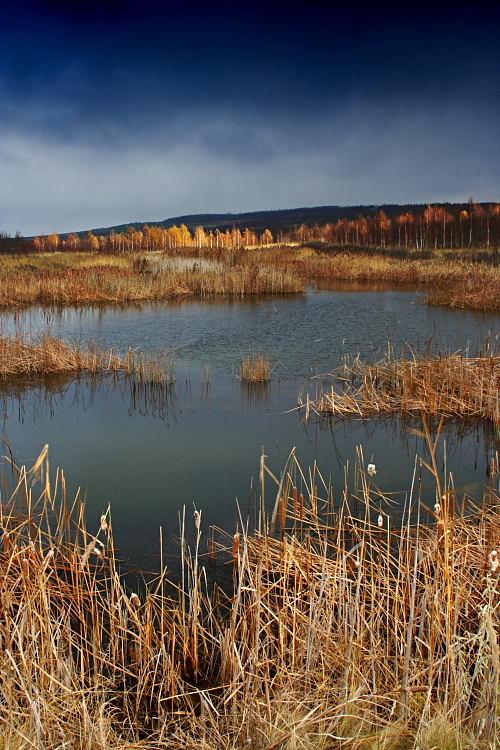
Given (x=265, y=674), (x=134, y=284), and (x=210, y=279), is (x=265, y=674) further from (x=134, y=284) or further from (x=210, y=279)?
(x=210, y=279)

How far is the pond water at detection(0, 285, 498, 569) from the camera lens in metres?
4.62

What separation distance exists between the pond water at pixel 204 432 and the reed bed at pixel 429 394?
1.07 ft

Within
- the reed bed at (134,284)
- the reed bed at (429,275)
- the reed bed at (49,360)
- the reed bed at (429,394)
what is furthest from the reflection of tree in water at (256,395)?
the reed bed at (134,284)

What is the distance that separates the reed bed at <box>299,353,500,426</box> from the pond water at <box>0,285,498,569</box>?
1.07 ft

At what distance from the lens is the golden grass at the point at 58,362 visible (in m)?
8.57

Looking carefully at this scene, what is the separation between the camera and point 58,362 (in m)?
8.73

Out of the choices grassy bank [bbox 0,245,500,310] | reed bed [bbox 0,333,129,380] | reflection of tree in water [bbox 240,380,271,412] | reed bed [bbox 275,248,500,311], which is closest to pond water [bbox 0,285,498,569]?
reflection of tree in water [bbox 240,380,271,412]

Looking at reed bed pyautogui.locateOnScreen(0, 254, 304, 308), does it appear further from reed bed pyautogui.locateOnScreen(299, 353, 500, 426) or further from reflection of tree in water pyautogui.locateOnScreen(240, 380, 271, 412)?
reed bed pyautogui.locateOnScreen(299, 353, 500, 426)

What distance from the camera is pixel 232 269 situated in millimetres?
20656

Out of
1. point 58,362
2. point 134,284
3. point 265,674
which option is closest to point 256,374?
point 58,362

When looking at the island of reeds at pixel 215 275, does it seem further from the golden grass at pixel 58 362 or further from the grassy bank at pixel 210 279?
the golden grass at pixel 58 362

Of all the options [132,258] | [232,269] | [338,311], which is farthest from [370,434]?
[132,258]

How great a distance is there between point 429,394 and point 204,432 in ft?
8.24

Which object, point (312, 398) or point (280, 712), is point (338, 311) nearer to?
point (312, 398)
